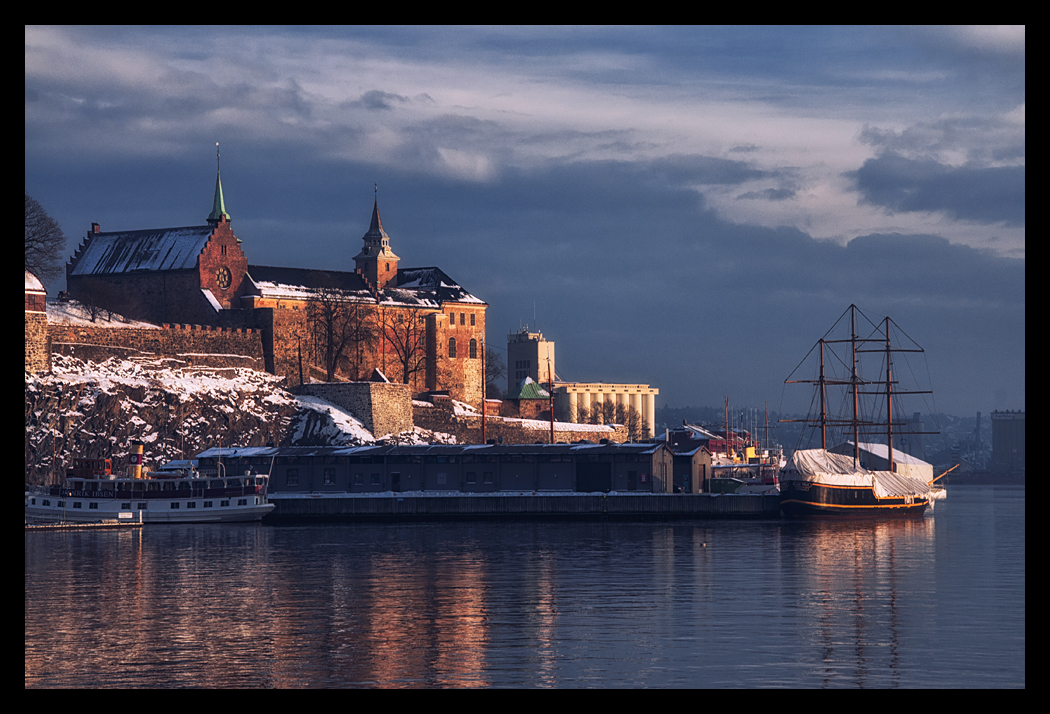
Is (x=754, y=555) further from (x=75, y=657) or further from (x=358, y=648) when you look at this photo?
(x=75, y=657)

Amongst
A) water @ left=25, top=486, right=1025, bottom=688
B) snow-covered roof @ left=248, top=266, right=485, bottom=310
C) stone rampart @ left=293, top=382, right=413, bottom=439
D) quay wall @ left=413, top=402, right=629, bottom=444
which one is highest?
snow-covered roof @ left=248, top=266, right=485, bottom=310

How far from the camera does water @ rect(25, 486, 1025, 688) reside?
26.8 metres

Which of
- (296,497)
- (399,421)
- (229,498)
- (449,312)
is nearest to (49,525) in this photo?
(229,498)

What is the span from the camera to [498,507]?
80.5 meters

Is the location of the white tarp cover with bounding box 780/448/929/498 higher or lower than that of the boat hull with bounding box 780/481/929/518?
higher

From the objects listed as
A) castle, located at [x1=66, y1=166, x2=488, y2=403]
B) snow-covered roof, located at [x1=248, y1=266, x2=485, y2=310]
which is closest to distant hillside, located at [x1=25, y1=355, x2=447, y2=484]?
castle, located at [x1=66, y1=166, x2=488, y2=403]

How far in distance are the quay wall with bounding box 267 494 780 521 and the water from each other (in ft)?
45.9

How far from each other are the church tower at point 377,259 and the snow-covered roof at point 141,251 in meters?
24.2

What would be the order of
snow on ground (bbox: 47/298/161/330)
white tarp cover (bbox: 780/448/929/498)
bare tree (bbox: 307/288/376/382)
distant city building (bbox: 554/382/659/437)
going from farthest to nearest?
distant city building (bbox: 554/382/659/437) < bare tree (bbox: 307/288/376/382) < snow on ground (bbox: 47/298/161/330) < white tarp cover (bbox: 780/448/929/498)

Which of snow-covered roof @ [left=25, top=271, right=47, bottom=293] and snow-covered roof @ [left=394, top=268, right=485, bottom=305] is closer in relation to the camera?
snow-covered roof @ [left=25, top=271, right=47, bottom=293]

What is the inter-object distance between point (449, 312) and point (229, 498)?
5032 cm

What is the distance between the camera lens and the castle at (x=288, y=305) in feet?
351

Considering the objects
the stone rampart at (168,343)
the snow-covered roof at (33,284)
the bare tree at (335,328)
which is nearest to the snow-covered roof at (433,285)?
the bare tree at (335,328)

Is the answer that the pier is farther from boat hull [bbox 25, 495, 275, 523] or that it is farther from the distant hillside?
the distant hillside
